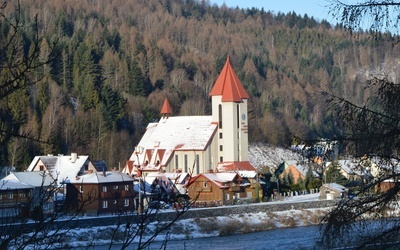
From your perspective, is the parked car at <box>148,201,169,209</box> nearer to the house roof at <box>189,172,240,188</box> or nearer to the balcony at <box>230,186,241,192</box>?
the house roof at <box>189,172,240,188</box>

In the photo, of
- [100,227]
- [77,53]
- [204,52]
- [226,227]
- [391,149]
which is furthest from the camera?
[204,52]

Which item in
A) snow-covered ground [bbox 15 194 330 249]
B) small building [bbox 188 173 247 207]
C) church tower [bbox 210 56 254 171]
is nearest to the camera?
snow-covered ground [bbox 15 194 330 249]

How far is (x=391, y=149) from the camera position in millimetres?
7762

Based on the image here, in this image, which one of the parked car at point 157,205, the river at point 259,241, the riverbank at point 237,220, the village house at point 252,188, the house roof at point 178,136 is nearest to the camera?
the parked car at point 157,205

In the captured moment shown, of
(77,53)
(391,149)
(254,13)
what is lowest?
(391,149)

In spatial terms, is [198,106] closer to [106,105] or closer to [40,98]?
[106,105]

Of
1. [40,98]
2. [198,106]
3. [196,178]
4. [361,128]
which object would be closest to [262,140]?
[198,106]

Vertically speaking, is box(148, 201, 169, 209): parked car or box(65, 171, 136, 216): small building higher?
box(148, 201, 169, 209): parked car

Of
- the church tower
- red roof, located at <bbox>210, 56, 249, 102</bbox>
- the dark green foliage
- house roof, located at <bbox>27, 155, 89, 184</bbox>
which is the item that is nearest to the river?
house roof, located at <bbox>27, 155, 89, 184</bbox>

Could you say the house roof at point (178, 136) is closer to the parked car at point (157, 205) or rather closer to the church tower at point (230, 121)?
the church tower at point (230, 121)

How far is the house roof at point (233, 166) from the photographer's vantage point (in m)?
48.1

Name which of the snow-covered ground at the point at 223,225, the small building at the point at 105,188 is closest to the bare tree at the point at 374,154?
the snow-covered ground at the point at 223,225

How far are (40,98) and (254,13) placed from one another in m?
117

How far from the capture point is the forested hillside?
50.1 m
